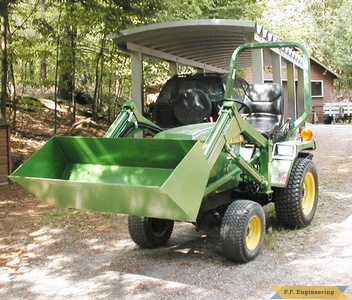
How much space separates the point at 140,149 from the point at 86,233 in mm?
1922

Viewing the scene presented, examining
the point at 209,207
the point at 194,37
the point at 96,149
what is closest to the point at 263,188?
the point at 209,207

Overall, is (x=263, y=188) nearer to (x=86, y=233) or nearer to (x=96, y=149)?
(x=96, y=149)

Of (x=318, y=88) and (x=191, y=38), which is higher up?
(x=318, y=88)

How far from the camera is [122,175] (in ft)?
14.1

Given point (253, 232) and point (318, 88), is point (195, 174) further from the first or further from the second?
point (318, 88)

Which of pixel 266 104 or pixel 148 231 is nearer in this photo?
pixel 148 231

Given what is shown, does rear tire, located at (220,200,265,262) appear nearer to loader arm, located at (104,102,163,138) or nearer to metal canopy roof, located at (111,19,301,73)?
loader arm, located at (104,102,163,138)

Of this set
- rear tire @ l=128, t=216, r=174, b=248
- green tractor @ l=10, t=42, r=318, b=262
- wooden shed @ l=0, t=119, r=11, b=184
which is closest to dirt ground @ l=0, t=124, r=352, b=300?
rear tire @ l=128, t=216, r=174, b=248

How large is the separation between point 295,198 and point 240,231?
3.81ft

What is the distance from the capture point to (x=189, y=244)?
5.01 metres

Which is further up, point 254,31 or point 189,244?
point 254,31

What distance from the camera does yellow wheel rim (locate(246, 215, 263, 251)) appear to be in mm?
4359

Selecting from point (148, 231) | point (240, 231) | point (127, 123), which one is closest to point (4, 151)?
point (127, 123)

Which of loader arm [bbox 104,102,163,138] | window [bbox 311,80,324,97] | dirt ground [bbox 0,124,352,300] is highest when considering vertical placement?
window [bbox 311,80,324,97]
